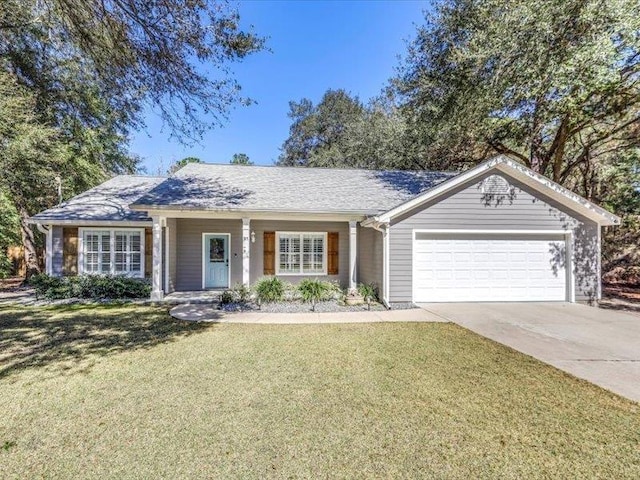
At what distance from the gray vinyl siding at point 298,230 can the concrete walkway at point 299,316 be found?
3239 mm

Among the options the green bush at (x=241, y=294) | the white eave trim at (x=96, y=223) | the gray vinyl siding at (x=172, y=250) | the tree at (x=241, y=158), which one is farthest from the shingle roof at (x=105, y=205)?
the tree at (x=241, y=158)

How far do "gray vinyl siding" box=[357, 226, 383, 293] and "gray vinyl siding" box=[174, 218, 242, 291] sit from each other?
14.8ft

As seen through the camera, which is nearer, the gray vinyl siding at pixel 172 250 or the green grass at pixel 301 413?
the green grass at pixel 301 413

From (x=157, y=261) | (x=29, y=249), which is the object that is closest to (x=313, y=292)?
(x=157, y=261)

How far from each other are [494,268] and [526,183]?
2721 mm

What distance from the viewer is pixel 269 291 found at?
33.2 feet

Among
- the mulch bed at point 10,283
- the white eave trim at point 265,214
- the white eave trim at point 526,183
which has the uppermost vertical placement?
the white eave trim at point 526,183

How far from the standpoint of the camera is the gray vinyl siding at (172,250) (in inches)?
468

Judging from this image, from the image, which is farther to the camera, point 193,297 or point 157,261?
point 193,297

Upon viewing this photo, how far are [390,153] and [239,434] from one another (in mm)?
18877

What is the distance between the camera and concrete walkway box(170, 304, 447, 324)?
8.21 meters

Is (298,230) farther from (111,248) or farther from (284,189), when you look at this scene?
(111,248)

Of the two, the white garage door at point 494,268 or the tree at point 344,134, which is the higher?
the tree at point 344,134

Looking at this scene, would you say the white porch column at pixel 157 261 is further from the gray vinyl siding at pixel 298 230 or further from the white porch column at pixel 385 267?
the white porch column at pixel 385 267
